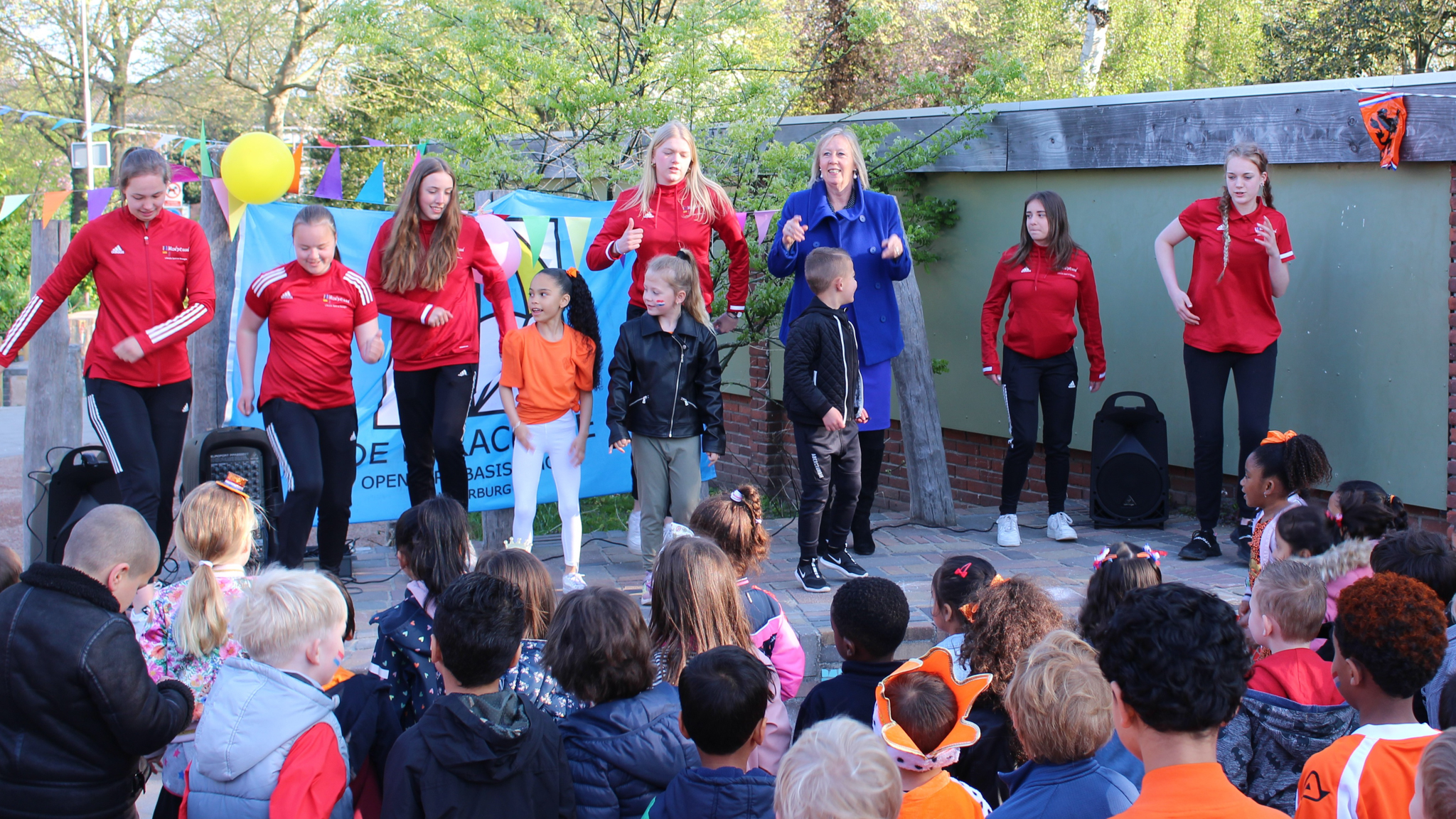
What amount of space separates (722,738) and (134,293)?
383cm

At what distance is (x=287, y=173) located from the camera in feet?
18.8

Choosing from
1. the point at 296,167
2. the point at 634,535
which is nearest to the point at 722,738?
the point at 634,535

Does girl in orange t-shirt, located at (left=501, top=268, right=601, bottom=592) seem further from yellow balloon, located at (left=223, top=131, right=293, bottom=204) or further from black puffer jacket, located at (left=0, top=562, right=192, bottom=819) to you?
black puffer jacket, located at (left=0, top=562, right=192, bottom=819)

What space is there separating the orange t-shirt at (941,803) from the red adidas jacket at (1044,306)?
4.28 m

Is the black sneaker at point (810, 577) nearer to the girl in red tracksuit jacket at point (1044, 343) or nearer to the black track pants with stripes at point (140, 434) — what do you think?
the girl in red tracksuit jacket at point (1044, 343)

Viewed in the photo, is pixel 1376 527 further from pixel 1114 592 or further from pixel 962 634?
pixel 962 634

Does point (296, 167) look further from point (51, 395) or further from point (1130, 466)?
point (1130, 466)

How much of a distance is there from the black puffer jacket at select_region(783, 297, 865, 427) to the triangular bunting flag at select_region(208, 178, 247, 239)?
9.41ft

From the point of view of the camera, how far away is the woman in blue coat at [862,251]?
580 centimetres

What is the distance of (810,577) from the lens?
17.4ft

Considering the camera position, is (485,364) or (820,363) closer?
(820,363)

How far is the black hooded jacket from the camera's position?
2.37 metres

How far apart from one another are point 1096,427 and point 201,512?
5048mm

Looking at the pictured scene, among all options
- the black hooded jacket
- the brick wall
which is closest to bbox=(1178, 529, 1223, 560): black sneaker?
the brick wall
